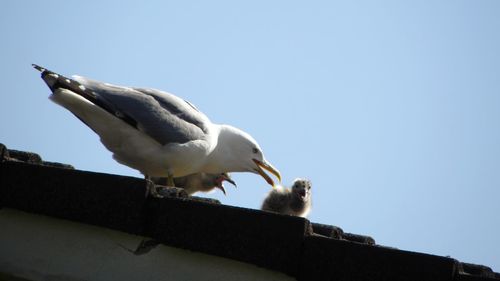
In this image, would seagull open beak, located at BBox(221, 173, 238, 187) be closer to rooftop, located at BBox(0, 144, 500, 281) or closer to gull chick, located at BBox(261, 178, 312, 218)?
gull chick, located at BBox(261, 178, 312, 218)

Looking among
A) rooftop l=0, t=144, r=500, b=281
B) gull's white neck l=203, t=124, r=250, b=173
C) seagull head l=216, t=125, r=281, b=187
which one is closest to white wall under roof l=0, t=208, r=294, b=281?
rooftop l=0, t=144, r=500, b=281

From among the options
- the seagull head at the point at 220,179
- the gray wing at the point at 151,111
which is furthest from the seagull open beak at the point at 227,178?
the gray wing at the point at 151,111

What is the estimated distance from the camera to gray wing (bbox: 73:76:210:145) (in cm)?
640

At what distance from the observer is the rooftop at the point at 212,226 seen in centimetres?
317

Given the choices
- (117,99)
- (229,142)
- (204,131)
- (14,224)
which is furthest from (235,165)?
(14,224)

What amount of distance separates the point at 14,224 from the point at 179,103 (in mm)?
3053

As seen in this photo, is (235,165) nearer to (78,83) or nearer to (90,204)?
(78,83)

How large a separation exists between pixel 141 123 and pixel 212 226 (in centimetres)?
303

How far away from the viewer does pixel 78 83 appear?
247 inches

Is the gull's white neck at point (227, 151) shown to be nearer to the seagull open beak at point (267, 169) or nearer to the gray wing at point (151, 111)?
the seagull open beak at point (267, 169)

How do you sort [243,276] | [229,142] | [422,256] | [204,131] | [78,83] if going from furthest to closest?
[229,142]
[204,131]
[78,83]
[243,276]
[422,256]

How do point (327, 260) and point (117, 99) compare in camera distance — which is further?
point (117, 99)

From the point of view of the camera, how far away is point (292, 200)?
850 cm

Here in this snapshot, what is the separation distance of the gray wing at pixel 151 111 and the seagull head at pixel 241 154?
86 centimetres
